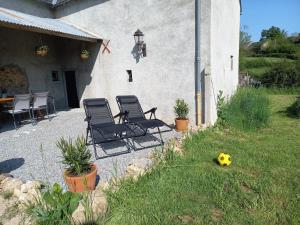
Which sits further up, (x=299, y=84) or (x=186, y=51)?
(x=186, y=51)

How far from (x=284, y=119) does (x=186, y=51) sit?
4.31m

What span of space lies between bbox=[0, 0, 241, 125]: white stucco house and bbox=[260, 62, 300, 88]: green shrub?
369 inches

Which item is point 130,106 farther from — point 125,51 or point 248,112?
point 248,112

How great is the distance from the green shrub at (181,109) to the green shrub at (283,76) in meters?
12.4

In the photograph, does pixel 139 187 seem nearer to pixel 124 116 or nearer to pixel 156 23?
pixel 124 116

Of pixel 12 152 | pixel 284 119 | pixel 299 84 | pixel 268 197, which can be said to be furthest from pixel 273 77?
pixel 12 152

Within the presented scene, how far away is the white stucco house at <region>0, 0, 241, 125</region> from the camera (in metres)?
7.05

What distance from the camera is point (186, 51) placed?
7.18 m

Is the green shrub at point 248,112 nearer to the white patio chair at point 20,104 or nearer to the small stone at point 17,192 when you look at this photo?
the small stone at point 17,192

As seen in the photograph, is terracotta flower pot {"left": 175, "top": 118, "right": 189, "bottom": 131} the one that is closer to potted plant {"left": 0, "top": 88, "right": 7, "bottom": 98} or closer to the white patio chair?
the white patio chair

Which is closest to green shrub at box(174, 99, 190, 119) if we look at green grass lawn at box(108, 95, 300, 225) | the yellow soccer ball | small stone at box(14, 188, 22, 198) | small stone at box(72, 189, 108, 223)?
green grass lawn at box(108, 95, 300, 225)

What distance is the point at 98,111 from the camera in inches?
260

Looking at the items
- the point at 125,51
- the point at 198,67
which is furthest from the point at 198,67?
the point at 125,51

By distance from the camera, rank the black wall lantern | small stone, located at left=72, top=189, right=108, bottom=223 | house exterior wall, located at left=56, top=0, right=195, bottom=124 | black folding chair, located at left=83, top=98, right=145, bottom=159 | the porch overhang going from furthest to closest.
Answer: the black wall lantern
house exterior wall, located at left=56, top=0, right=195, bottom=124
the porch overhang
black folding chair, located at left=83, top=98, right=145, bottom=159
small stone, located at left=72, top=189, right=108, bottom=223
